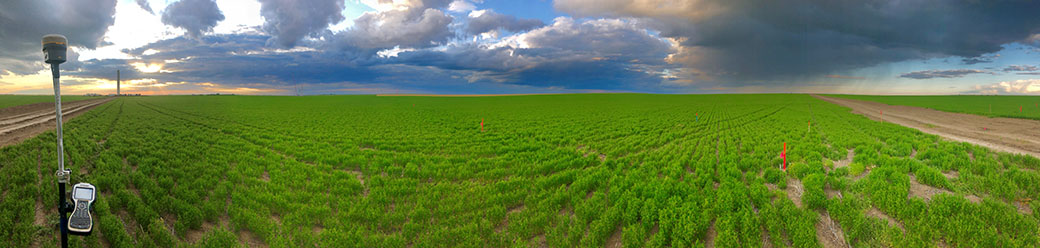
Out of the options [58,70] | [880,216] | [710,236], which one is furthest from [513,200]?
[880,216]

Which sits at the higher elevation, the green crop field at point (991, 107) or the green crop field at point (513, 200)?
the green crop field at point (991, 107)

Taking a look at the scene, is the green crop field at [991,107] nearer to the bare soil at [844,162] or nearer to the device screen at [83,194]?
the bare soil at [844,162]

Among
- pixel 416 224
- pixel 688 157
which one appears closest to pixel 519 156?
pixel 688 157

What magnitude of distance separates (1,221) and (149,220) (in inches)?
67.3

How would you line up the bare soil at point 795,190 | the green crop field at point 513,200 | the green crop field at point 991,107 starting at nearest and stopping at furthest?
the green crop field at point 513,200 < the bare soil at point 795,190 < the green crop field at point 991,107

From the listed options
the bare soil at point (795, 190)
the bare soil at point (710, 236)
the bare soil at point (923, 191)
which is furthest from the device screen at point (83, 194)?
the bare soil at point (923, 191)

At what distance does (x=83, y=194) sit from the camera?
4355 mm

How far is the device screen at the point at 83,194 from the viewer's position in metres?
4.29

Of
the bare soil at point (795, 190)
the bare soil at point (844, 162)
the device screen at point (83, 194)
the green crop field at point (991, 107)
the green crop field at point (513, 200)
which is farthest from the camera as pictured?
the green crop field at point (991, 107)

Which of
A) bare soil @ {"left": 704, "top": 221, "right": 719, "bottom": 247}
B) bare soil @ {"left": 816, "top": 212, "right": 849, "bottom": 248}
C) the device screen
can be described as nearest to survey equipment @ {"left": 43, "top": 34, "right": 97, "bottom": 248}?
the device screen

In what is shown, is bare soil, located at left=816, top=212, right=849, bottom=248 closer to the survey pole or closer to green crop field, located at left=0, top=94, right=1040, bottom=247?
green crop field, located at left=0, top=94, right=1040, bottom=247

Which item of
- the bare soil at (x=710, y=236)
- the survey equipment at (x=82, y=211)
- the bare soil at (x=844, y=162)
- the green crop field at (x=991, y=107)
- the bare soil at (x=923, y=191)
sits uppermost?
the green crop field at (x=991, y=107)

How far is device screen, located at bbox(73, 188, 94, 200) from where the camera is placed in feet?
14.1

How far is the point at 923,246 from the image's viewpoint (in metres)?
5.59
